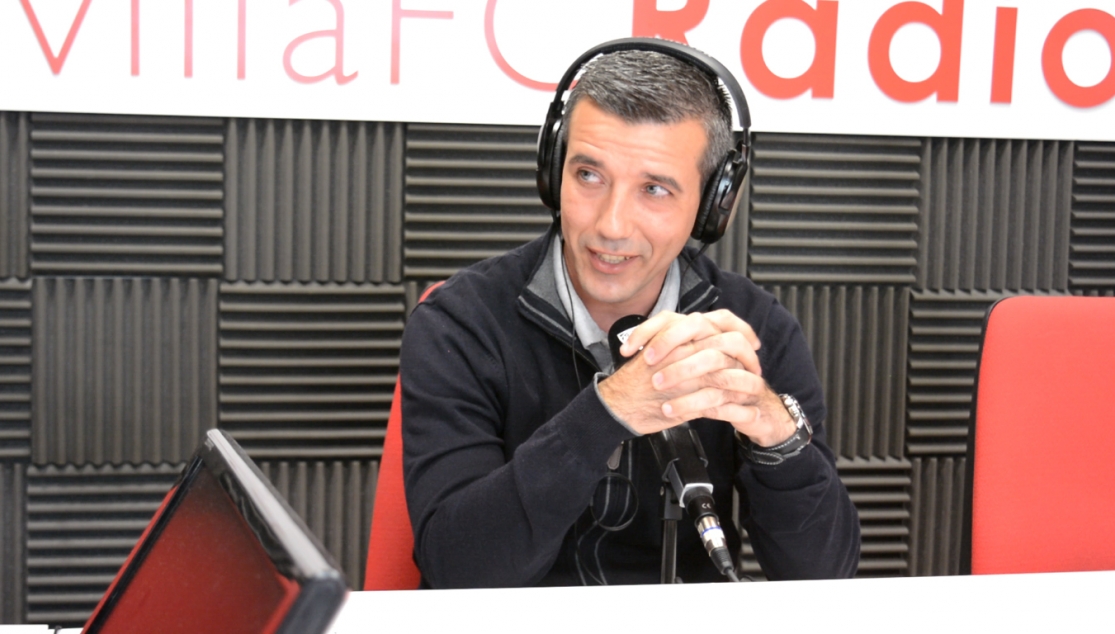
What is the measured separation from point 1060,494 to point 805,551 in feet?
1.57

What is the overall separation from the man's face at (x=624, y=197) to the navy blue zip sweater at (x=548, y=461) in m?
0.09

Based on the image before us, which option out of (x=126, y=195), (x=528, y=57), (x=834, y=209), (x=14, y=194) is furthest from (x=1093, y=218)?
(x=14, y=194)

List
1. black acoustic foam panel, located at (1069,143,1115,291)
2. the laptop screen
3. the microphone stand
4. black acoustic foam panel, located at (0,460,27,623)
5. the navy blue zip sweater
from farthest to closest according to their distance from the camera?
black acoustic foam panel, located at (1069,143,1115,291) → black acoustic foam panel, located at (0,460,27,623) → the navy blue zip sweater → the microphone stand → the laptop screen

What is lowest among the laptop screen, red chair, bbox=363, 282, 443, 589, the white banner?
red chair, bbox=363, 282, 443, 589

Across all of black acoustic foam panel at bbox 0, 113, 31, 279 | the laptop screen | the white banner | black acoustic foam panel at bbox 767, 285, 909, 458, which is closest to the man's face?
the laptop screen

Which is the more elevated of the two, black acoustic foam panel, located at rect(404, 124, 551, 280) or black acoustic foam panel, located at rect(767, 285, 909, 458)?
black acoustic foam panel, located at rect(404, 124, 551, 280)

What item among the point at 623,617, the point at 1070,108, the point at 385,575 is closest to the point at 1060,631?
the point at 623,617

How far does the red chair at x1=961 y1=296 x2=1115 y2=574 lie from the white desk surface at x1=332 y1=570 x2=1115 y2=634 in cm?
52

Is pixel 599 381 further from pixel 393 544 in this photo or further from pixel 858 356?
pixel 858 356

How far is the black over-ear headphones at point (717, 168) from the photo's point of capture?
139cm

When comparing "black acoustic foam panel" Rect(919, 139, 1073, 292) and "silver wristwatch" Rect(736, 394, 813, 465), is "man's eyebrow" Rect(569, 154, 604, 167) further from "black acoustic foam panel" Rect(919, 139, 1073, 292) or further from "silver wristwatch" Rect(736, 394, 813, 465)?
"black acoustic foam panel" Rect(919, 139, 1073, 292)

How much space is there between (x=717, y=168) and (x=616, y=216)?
199mm

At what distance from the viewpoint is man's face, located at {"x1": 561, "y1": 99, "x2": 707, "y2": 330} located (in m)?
1.42

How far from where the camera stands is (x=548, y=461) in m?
1.16
